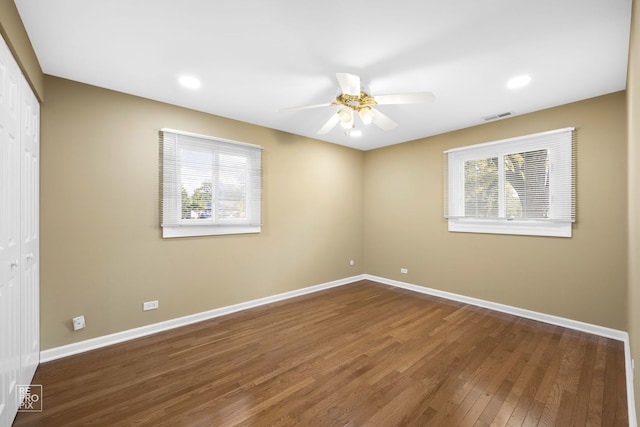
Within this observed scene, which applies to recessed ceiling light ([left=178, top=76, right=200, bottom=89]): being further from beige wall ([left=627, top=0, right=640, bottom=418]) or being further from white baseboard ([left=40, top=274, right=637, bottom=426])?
beige wall ([left=627, top=0, right=640, bottom=418])

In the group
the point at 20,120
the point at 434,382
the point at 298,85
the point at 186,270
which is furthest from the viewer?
the point at 186,270

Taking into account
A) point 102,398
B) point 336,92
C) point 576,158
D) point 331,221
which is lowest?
point 102,398

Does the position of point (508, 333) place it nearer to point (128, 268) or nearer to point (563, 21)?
point (563, 21)

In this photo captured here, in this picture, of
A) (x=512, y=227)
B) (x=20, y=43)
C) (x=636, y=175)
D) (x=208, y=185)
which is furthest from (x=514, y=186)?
(x=20, y=43)

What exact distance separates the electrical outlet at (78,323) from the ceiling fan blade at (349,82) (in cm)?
322

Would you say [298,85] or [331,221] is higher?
[298,85]

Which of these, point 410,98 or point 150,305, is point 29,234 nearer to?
point 150,305

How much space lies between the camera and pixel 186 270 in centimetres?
321

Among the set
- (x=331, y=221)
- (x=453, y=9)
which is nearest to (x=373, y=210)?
(x=331, y=221)

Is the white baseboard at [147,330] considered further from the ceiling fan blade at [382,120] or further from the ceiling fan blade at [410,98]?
the ceiling fan blade at [410,98]

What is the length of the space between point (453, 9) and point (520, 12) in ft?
1.48

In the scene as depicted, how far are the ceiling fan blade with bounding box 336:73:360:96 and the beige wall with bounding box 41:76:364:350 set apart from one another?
80.2 inches

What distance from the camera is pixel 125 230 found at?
2826 millimetres

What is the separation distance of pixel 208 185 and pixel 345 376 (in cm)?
266
